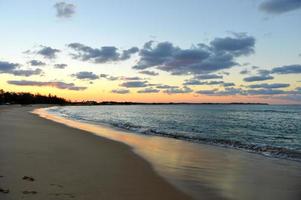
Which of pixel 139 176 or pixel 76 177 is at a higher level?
pixel 76 177

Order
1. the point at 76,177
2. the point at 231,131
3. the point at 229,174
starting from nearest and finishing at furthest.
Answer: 1. the point at 76,177
2. the point at 229,174
3. the point at 231,131

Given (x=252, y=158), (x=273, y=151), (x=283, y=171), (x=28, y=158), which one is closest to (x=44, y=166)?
(x=28, y=158)

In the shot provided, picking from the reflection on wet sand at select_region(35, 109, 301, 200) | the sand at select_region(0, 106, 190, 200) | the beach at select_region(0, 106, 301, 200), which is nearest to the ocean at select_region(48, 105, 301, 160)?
the reflection on wet sand at select_region(35, 109, 301, 200)

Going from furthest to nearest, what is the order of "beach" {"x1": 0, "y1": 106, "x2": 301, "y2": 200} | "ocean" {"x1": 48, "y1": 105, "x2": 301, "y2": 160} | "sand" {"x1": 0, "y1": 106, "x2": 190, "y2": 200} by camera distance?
1. "ocean" {"x1": 48, "y1": 105, "x2": 301, "y2": 160}
2. "beach" {"x1": 0, "y1": 106, "x2": 301, "y2": 200}
3. "sand" {"x1": 0, "y1": 106, "x2": 190, "y2": 200}

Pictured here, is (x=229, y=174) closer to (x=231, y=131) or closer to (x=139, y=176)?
(x=139, y=176)

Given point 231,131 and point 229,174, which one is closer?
point 229,174

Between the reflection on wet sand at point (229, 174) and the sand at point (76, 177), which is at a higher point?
the sand at point (76, 177)

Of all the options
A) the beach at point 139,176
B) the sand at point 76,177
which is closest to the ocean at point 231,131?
the beach at point 139,176

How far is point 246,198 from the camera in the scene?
9125mm

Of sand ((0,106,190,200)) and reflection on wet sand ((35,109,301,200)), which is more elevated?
sand ((0,106,190,200))

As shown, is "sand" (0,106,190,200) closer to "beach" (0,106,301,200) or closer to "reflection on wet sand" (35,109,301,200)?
"beach" (0,106,301,200)

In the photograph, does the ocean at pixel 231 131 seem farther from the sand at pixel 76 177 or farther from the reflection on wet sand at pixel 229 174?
the sand at pixel 76 177

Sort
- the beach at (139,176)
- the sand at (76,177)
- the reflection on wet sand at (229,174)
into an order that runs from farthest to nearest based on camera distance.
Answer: the reflection on wet sand at (229,174) < the beach at (139,176) < the sand at (76,177)

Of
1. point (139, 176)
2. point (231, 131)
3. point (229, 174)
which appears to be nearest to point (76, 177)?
point (139, 176)
